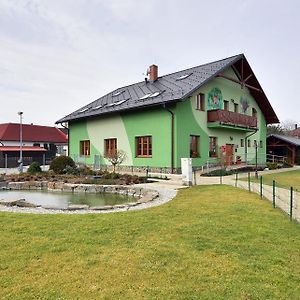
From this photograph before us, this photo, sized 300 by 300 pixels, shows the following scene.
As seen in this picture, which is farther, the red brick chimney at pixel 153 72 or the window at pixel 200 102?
the red brick chimney at pixel 153 72

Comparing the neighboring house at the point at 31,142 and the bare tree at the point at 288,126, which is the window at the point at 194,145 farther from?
the bare tree at the point at 288,126

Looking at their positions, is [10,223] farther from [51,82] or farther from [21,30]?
[51,82]

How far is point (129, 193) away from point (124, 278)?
8095 millimetres

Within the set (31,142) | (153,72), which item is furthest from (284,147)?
(31,142)

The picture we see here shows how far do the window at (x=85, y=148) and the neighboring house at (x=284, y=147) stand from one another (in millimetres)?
18723

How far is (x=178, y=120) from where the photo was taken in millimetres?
17922

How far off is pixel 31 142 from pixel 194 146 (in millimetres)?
28271

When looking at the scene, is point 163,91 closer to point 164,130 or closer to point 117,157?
point 164,130

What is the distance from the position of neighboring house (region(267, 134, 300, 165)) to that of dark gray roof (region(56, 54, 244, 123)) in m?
12.0

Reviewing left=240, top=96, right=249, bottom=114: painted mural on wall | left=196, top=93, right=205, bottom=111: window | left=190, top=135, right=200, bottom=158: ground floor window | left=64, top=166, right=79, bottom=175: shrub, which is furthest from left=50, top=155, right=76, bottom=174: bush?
left=240, top=96, right=249, bottom=114: painted mural on wall

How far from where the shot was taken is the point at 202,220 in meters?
6.55

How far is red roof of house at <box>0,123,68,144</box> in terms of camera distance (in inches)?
1538

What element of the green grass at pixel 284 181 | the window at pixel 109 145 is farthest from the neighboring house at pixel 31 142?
the green grass at pixel 284 181

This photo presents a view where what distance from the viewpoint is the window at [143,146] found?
19.6 metres
